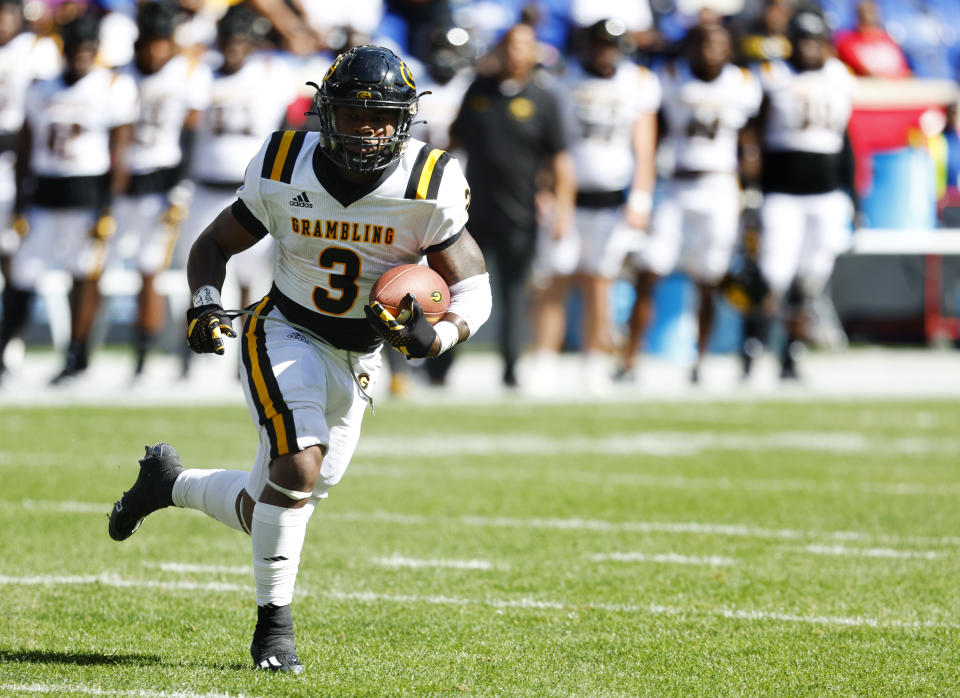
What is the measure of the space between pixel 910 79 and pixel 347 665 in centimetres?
1355

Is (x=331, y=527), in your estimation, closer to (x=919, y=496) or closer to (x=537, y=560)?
(x=537, y=560)

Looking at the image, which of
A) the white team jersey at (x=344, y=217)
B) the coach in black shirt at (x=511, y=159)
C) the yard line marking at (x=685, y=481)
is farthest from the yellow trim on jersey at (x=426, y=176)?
the coach in black shirt at (x=511, y=159)

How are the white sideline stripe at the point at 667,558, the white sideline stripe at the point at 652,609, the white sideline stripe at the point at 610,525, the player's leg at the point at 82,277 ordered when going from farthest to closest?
the player's leg at the point at 82,277 → the white sideline stripe at the point at 610,525 → the white sideline stripe at the point at 667,558 → the white sideline stripe at the point at 652,609

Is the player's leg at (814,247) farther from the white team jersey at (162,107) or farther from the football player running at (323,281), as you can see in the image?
the football player running at (323,281)

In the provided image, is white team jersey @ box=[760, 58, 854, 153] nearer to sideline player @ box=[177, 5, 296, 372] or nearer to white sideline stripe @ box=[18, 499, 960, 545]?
sideline player @ box=[177, 5, 296, 372]

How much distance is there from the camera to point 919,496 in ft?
22.0

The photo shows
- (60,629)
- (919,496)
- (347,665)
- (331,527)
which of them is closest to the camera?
(347,665)

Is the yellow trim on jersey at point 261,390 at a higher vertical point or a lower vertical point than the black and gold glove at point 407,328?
lower

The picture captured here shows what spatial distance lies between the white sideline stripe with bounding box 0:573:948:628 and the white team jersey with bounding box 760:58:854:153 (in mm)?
7341

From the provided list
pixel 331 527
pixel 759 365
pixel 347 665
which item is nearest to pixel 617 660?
pixel 347 665

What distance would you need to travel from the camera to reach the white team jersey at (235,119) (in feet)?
34.9

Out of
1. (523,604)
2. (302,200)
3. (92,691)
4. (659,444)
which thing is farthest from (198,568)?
(659,444)

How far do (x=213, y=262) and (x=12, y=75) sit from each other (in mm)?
7601

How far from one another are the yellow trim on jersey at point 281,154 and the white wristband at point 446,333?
24.2 inches
